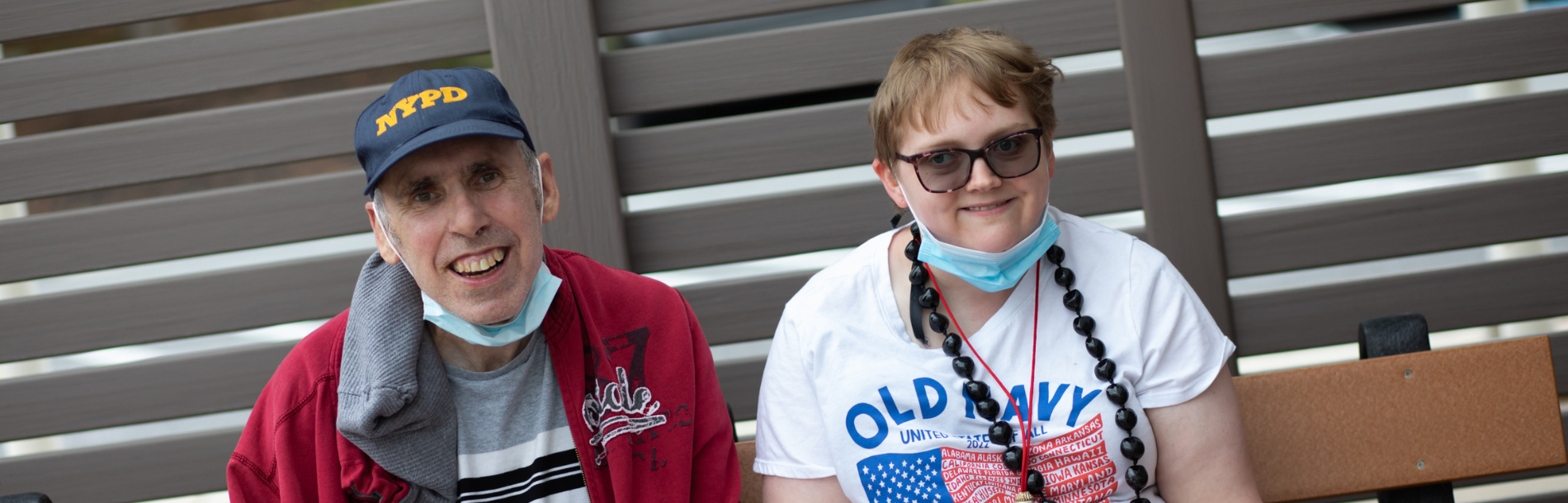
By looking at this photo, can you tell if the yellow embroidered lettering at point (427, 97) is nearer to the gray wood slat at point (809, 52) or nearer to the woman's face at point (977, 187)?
the woman's face at point (977, 187)

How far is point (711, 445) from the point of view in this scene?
2.11 meters

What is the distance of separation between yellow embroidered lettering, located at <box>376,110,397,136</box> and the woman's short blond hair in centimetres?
98

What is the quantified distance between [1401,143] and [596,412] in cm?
262

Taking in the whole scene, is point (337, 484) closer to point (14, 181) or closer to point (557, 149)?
point (557, 149)

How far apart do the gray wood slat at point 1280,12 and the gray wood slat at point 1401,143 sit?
0.33m

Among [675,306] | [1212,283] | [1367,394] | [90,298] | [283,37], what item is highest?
[283,37]

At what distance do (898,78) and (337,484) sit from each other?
4.61 feet

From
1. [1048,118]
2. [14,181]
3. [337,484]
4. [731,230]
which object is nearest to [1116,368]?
[1048,118]

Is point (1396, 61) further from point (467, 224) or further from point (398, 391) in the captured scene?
point (398, 391)

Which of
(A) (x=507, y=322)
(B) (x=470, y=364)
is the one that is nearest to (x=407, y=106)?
(A) (x=507, y=322)

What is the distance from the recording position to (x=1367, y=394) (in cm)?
216

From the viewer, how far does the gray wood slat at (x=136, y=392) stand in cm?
294

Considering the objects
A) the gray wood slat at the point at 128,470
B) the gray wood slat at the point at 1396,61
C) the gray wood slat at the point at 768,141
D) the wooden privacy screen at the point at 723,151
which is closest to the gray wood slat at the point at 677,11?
the wooden privacy screen at the point at 723,151

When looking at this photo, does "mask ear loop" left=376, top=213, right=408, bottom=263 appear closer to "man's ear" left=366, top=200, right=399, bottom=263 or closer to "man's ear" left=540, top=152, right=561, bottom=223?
"man's ear" left=366, top=200, right=399, bottom=263
